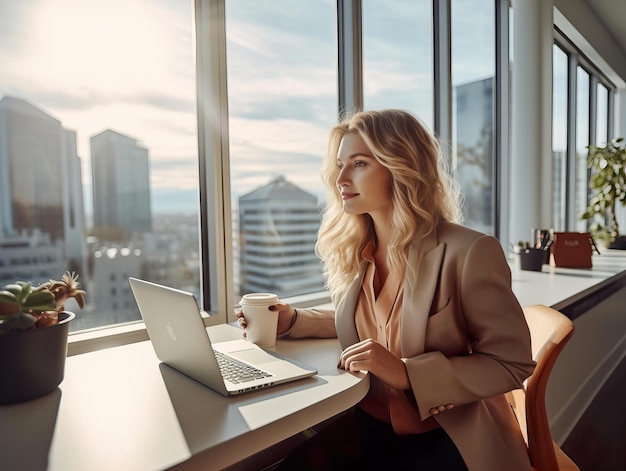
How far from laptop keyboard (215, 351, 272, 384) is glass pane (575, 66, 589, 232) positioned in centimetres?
499

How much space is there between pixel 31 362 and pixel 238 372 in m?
0.39

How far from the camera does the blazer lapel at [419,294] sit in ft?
3.66

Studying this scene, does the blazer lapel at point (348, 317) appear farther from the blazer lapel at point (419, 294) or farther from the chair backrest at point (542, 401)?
the chair backrest at point (542, 401)

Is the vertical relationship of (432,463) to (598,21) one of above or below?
below

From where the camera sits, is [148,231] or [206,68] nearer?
[148,231]

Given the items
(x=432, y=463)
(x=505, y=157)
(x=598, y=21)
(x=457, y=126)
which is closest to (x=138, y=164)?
(x=432, y=463)

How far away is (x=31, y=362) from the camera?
2.94 feet

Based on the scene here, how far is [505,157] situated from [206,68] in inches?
107

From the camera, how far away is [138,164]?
1557 millimetres

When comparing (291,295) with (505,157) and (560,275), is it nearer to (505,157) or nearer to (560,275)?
(560,275)

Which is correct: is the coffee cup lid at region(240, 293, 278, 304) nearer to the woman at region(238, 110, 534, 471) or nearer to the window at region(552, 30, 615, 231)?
the woman at region(238, 110, 534, 471)

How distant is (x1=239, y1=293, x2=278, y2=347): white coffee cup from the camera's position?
1247 mm

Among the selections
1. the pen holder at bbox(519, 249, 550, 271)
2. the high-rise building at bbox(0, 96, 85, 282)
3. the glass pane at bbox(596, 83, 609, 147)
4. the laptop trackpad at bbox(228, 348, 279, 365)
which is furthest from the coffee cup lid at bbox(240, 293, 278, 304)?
the glass pane at bbox(596, 83, 609, 147)

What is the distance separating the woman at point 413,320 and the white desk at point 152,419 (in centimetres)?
19
